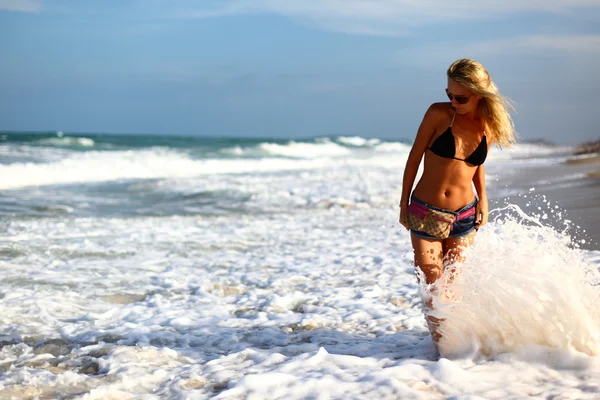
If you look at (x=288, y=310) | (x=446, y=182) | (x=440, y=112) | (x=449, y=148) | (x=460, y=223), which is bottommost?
(x=288, y=310)

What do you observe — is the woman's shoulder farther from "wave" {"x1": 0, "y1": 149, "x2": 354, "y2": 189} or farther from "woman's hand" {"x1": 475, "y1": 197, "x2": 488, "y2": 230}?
"wave" {"x1": 0, "y1": 149, "x2": 354, "y2": 189}

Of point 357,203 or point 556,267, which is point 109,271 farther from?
point 357,203

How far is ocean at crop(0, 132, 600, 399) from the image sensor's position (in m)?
4.08

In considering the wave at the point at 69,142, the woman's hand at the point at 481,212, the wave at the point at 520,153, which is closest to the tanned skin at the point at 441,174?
the woman's hand at the point at 481,212

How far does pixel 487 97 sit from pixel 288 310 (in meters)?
2.83

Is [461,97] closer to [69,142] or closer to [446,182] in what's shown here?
[446,182]

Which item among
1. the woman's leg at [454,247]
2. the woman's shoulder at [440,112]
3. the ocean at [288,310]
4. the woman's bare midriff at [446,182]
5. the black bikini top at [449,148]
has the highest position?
the woman's shoulder at [440,112]

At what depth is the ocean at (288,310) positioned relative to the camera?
13.4 feet

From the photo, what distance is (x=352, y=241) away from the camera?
31.6 feet

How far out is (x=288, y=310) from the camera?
6.04m

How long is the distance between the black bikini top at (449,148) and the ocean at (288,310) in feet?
1.64

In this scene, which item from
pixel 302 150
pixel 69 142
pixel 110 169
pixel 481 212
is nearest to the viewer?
pixel 481 212

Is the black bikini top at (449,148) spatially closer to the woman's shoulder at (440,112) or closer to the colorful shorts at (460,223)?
the woman's shoulder at (440,112)

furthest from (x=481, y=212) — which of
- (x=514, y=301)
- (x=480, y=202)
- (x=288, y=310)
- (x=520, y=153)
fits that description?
(x=520, y=153)
